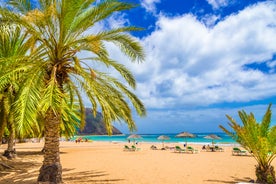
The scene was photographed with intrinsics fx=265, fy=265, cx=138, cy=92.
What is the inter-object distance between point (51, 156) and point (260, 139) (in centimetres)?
766

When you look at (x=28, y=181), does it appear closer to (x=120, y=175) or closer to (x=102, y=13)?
(x=120, y=175)

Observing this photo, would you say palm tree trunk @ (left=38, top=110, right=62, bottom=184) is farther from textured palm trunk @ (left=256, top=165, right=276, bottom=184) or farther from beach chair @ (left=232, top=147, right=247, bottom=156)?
beach chair @ (left=232, top=147, right=247, bottom=156)

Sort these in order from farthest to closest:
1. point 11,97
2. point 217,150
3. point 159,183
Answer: point 217,150, point 11,97, point 159,183

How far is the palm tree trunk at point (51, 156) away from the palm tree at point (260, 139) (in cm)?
704

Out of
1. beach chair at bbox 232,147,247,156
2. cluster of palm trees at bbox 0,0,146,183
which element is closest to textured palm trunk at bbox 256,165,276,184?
cluster of palm trees at bbox 0,0,146,183

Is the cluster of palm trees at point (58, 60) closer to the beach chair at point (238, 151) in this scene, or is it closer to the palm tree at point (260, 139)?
the palm tree at point (260, 139)

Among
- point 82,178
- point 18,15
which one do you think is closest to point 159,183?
point 82,178

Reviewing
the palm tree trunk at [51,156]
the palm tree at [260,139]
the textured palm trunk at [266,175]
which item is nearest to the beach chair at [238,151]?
the palm tree at [260,139]

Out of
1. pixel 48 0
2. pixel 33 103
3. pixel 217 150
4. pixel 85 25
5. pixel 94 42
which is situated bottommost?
pixel 217 150

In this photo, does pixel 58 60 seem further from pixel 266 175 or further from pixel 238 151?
pixel 238 151

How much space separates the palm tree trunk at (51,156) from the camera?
9.30 metres

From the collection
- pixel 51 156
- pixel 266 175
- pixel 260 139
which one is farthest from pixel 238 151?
pixel 51 156

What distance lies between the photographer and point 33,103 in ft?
24.9

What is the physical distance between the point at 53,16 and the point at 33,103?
3.30 metres
